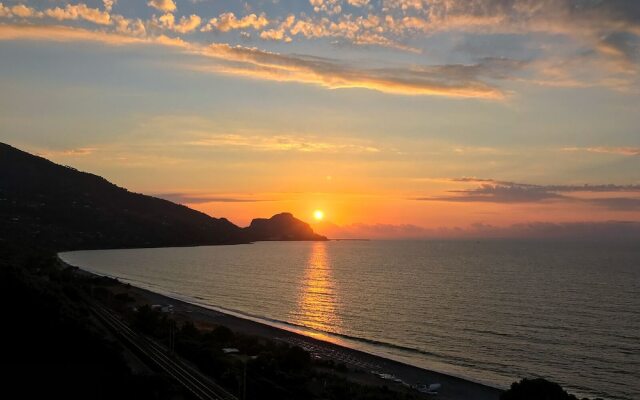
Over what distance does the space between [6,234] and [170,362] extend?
174 meters

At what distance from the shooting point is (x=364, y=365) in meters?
46.8

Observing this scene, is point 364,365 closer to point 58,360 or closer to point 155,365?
point 155,365

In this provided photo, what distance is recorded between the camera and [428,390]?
39062 mm

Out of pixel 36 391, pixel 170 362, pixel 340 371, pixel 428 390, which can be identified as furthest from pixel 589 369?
pixel 36 391

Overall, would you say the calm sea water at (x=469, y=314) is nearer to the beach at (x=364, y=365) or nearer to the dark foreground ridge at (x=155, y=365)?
the beach at (x=364, y=365)

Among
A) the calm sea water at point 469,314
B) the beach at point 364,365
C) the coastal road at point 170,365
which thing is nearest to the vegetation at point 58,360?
the coastal road at point 170,365

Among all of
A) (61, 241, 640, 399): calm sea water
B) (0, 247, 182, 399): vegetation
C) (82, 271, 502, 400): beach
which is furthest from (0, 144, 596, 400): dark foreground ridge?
(61, 241, 640, 399): calm sea water

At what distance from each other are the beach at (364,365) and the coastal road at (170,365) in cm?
1377

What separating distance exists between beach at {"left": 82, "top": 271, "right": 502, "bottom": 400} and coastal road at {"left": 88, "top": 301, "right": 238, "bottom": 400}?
13772 mm

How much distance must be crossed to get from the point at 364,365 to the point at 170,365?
20.5m

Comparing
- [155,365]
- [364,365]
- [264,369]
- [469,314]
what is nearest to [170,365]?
[155,365]

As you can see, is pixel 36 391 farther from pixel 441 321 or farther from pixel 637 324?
pixel 637 324

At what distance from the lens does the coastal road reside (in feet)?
89.6

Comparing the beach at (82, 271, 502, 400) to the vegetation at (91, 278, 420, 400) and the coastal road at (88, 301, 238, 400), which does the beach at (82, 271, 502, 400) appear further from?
the coastal road at (88, 301, 238, 400)
